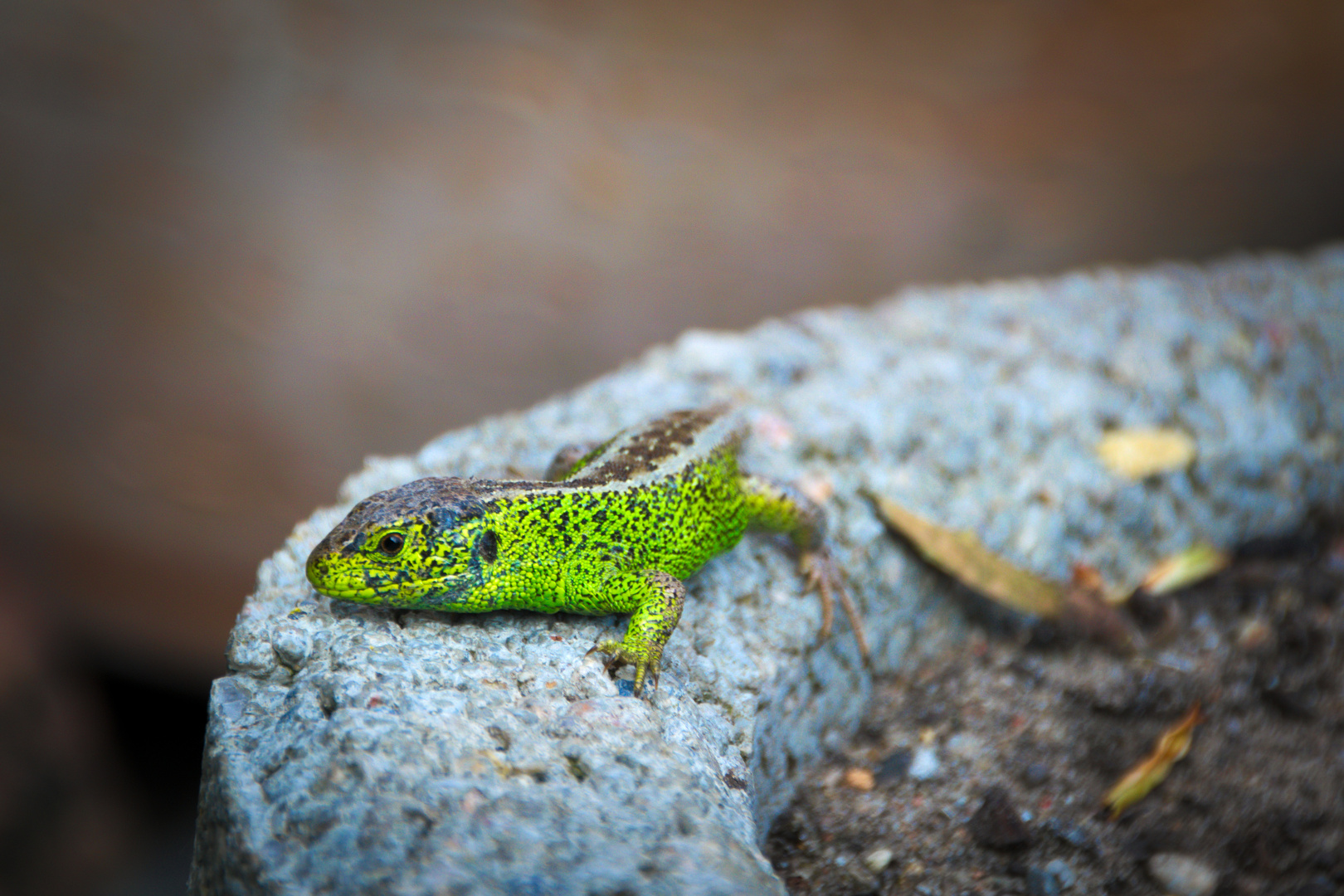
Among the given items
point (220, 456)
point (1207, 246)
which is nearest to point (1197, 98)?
point (1207, 246)

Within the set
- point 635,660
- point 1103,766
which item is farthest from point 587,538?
point 1103,766

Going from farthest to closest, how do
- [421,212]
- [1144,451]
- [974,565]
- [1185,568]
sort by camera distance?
[421,212]
[1144,451]
[1185,568]
[974,565]

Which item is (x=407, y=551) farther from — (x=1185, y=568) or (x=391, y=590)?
(x=1185, y=568)

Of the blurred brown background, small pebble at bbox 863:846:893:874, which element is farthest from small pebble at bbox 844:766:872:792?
the blurred brown background

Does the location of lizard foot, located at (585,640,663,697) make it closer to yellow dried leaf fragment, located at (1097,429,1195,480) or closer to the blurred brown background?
yellow dried leaf fragment, located at (1097,429,1195,480)

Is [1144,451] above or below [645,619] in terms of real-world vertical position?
above

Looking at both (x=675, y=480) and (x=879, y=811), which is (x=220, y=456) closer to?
(x=675, y=480)
